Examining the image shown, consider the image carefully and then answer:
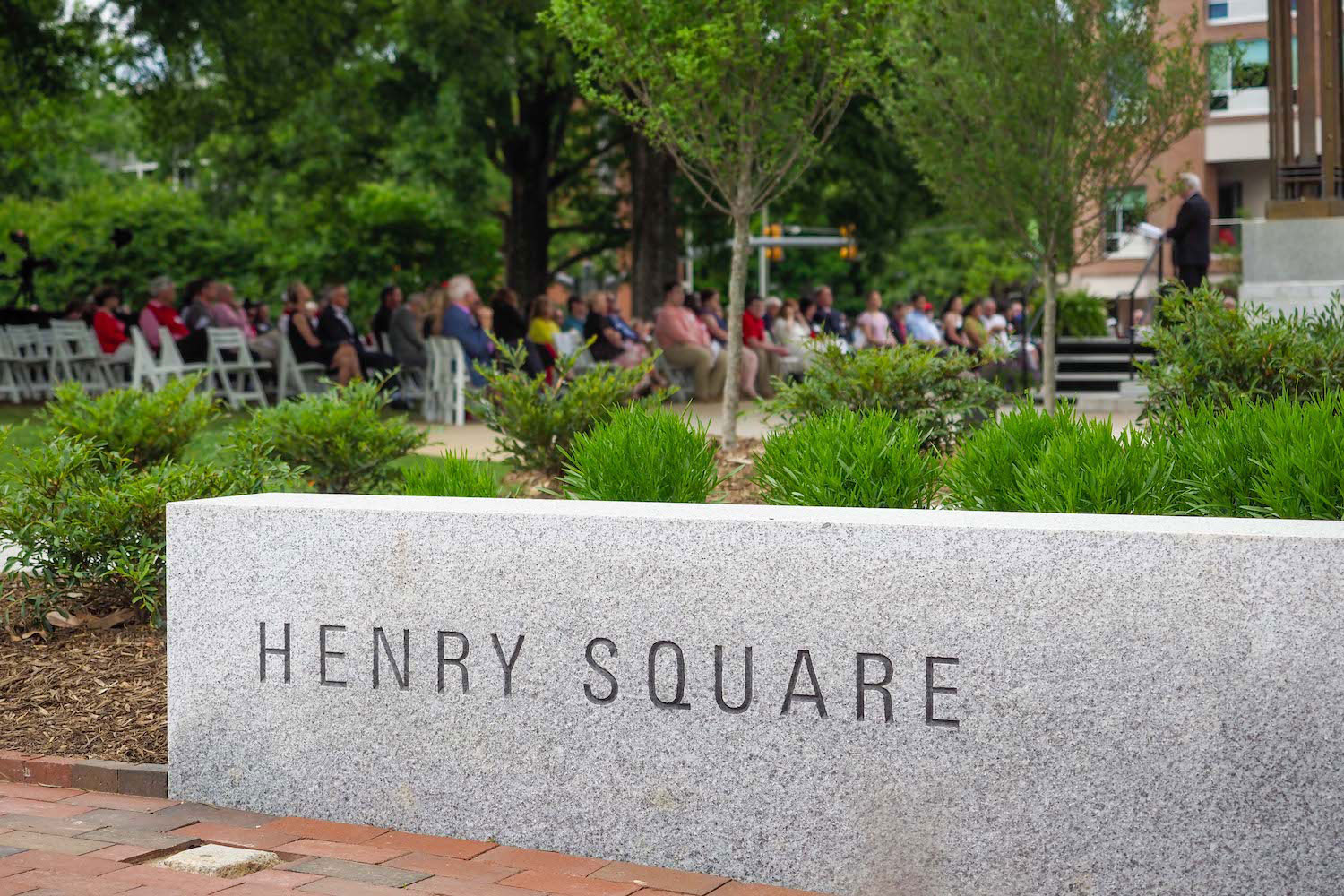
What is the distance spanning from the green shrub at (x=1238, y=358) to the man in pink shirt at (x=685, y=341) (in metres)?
10.8

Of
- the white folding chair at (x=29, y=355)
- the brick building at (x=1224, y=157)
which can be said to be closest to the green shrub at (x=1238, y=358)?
the white folding chair at (x=29, y=355)

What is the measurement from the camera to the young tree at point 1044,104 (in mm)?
15211

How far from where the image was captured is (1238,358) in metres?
7.50

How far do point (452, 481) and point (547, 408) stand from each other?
2938mm

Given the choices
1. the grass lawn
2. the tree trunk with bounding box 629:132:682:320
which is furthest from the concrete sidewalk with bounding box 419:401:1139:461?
the tree trunk with bounding box 629:132:682:320

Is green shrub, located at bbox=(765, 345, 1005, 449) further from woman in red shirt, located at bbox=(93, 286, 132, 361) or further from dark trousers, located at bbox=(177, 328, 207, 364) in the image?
woman in red shirt, located at bbox=(93, 286, 132, 361)

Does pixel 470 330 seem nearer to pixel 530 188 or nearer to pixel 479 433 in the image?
pixel 479 433

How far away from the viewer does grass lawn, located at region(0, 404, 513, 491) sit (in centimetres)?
719

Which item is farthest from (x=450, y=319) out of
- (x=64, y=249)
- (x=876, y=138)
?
(x=64, y=249)

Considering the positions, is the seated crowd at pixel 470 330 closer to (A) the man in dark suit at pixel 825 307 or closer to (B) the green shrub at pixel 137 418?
(A) the man in dark suit at pixel 825 307

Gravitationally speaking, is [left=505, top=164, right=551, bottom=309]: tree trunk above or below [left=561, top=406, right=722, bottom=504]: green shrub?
above

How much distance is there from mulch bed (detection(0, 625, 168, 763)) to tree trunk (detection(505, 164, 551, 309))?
18.4m

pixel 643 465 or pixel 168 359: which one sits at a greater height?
pixel 168 359

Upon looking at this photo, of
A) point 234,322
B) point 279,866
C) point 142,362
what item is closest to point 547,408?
point 279,866
